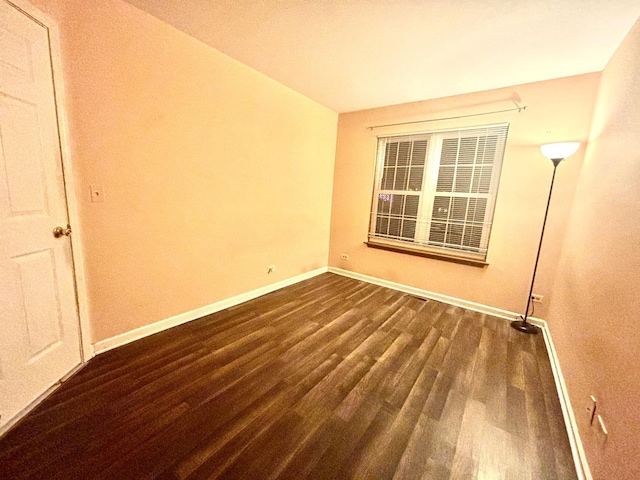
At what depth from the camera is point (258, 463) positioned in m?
1.18

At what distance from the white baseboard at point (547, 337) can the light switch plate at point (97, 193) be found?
3.28m

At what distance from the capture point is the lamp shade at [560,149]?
2.17 metres

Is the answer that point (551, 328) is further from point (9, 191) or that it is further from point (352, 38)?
point (9, 191)

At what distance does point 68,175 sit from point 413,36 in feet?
8.92

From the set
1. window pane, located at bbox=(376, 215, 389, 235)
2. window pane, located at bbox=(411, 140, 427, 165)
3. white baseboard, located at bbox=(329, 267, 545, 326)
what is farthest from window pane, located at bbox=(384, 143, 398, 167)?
white baseboard, located at bbox=(329, 267, 545, 326)

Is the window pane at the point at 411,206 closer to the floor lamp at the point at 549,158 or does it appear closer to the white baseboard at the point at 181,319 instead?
the floor lamp at the point at 549,158

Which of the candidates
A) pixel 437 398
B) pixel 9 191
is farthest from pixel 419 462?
pixel 9 191

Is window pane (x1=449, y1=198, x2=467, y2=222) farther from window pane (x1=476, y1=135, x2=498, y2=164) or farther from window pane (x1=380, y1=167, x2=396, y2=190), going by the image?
window pane (x1=380, y1=167, x2=396, y2=190)

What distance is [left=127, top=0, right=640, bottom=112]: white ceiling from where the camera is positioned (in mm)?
1655

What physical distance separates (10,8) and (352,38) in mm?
2053

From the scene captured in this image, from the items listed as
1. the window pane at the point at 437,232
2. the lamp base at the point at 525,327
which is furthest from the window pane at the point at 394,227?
the lamp base at the point at 525,327

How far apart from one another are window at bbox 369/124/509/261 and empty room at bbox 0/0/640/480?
3 centimetres

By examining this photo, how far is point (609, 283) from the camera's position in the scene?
A: 51.5 inches

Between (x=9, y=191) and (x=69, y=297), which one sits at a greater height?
(x=9, y=191)
